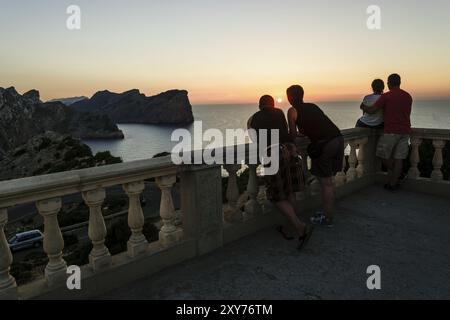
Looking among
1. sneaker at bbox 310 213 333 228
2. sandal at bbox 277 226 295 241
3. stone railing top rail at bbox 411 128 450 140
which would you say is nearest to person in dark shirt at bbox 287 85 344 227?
sneaker at bbox 310 213 333 228

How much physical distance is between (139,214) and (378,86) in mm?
5110

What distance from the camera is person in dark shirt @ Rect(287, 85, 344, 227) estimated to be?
15.1ft

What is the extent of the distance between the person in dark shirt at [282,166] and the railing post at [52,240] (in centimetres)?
237

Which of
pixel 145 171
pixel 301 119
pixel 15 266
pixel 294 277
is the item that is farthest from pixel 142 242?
pixel 15 266

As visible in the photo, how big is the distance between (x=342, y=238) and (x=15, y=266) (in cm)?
2677

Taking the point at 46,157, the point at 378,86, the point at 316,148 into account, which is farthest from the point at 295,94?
the point at 46,157

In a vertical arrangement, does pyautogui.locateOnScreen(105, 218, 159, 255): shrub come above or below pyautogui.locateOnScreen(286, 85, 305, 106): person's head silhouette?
below

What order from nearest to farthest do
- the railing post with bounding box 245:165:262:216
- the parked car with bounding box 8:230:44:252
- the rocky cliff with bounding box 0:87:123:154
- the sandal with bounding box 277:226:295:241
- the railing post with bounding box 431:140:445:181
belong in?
the sandal with bounding box 277:226:295:241
the railing post with bounding box 245:165:262:216
the railing post with bounding box 431:140:445:181
the parked car with bounding box 8:230:44:252
the rocky cliff with bounding box 0:87:123:154

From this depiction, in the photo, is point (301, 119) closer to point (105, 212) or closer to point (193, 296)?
point (193, 296)

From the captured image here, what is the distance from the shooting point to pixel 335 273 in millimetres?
3682

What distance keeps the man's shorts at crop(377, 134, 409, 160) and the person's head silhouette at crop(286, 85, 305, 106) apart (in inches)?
109

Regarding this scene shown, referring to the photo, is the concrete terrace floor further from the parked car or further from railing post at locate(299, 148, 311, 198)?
the parked car

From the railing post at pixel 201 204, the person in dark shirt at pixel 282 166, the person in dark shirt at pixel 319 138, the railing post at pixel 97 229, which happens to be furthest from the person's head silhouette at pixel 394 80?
the railing post at pixel 97 229

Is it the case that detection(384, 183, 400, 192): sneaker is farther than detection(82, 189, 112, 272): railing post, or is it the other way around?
detection(384, 183, 400, 192): sneaker
